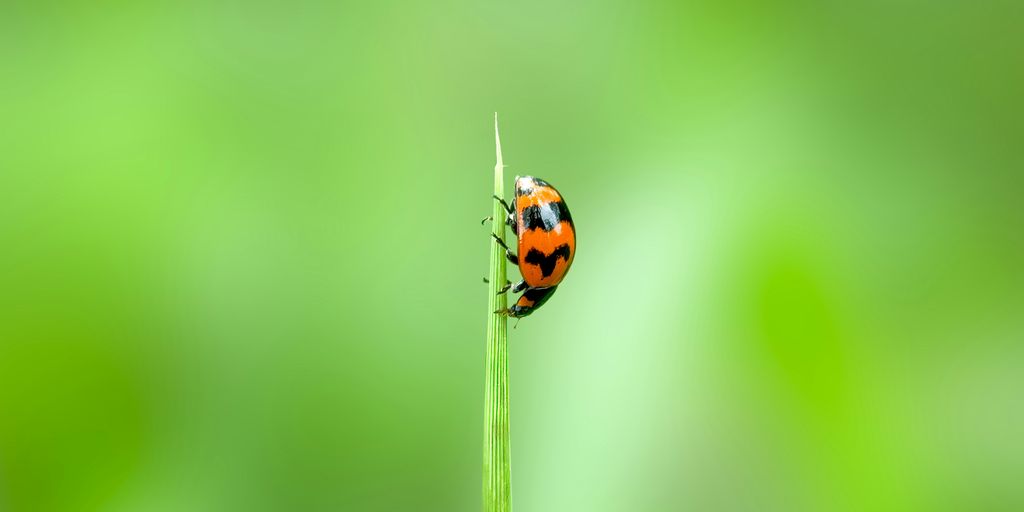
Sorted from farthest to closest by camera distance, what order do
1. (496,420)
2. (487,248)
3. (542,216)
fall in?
(487,248)
(542,216)
(496,420)

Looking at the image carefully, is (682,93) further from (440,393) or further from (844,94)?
(440,393)

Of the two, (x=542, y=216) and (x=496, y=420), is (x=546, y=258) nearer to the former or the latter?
(x=542, y=216)

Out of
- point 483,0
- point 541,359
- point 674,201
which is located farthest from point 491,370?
point 483,0

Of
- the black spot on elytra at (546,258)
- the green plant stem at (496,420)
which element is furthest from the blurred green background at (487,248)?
the green plant stem at (496,420)

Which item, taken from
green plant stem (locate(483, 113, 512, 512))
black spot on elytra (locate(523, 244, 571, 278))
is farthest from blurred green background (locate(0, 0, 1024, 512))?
green plant stem (locate(483, 113, 512, 512))

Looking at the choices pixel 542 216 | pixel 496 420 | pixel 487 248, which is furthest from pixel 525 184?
pixel 496 420
